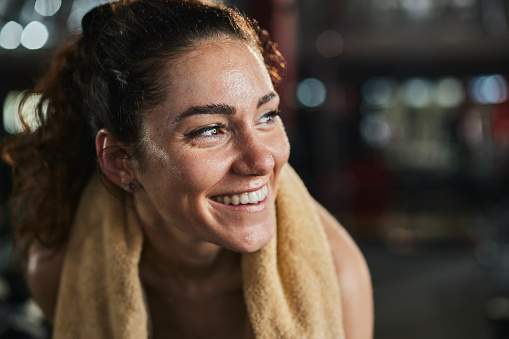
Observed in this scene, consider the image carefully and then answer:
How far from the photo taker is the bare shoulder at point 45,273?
1.23 m

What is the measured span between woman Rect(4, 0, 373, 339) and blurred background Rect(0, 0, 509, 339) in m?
0.43

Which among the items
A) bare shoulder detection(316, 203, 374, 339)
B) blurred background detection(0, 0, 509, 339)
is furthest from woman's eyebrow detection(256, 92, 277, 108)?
blurred background detection(0, 0, 509, 339)

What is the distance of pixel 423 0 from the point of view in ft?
21.1

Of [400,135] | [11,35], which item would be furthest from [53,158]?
[400,135]

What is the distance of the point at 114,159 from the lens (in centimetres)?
99

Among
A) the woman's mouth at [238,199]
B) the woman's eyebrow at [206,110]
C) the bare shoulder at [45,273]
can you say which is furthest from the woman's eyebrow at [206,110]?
the bare shoulder at [45,273]

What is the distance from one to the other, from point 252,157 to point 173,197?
164 mm

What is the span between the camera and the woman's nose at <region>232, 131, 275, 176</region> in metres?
0.89

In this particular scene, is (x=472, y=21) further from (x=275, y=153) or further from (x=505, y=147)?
(x=275, y=153)

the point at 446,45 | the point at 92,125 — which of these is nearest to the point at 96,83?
the point at 92,125

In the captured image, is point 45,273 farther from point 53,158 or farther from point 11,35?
point 11,35

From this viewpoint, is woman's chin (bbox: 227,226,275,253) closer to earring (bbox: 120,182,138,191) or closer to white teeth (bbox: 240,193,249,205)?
white teeth (bbox: 240,193,249,205)

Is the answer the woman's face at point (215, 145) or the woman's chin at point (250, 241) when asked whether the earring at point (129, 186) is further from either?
the woman's chin at point (250, 241)

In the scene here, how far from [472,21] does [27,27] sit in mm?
5297
